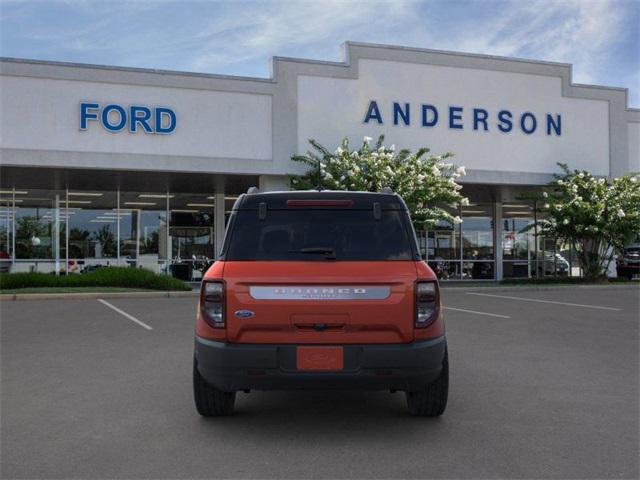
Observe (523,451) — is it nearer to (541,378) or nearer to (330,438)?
(330,438)

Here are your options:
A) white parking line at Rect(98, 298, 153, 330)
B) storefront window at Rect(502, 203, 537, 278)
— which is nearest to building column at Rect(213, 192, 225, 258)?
white parking line at Rect(98, 298, 153, 330)

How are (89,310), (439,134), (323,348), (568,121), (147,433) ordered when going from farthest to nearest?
(568,121), (439,134), (89,310), (147,433), (323,348)

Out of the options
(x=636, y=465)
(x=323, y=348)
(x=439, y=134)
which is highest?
(x=439, y=134)

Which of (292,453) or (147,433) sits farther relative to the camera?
(147,433)

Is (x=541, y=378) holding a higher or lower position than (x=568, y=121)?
lower

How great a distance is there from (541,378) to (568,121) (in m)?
21.0

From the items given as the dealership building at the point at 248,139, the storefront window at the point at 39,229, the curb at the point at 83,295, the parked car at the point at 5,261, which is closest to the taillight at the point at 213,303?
the curb at the point at 83,295

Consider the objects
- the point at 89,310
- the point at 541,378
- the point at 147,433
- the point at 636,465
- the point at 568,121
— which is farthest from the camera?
the point at 568,121

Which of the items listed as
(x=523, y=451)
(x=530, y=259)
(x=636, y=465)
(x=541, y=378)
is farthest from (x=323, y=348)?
(x=530, y=259)

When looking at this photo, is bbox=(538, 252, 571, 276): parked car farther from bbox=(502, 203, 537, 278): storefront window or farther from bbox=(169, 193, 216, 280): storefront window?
bbox=(169, 193, 216, 280): storefront window

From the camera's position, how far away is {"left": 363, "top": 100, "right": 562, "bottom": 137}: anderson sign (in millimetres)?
23125

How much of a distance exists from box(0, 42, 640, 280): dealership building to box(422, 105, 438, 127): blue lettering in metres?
0.05

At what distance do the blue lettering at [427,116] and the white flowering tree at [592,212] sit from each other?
15.9ft

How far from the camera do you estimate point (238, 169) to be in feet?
69.6
